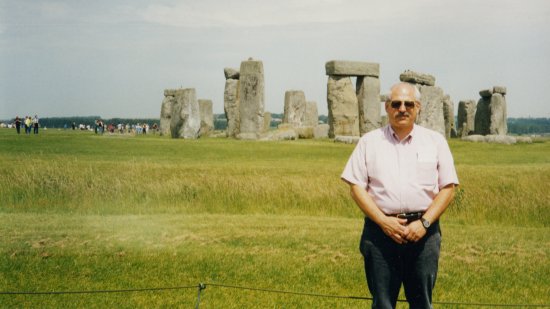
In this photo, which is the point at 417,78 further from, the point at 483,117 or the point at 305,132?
the point at 483,117

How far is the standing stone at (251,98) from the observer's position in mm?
29547

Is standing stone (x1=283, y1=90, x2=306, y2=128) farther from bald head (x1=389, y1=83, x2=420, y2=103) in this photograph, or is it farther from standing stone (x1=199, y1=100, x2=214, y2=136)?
bald head (x1=389, y1=83, x2=420, y2=103)

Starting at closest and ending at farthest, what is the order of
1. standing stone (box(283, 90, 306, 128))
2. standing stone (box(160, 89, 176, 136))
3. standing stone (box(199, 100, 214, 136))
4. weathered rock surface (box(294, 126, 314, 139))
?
weathered rock surface (box(294, 126, 314, 139)) < standing stone (box(199, 100, 214, 136)) < standing stone (box(283, 90, 306, 128)) < standing stone (box(160, 89, 176, 136))

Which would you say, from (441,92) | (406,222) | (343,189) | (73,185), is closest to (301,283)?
(406,222)

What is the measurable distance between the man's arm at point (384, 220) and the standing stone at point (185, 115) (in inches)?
953

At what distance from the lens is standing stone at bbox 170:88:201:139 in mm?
28359

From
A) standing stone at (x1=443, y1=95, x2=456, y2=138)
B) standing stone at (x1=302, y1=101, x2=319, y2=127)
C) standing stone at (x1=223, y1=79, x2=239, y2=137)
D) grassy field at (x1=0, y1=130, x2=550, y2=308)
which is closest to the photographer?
grassy field at (x1=0, y1=130, x2=550, y2=308)

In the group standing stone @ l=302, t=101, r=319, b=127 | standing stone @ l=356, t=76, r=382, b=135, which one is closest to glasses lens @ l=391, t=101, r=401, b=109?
standing stone @ l=356, t=76, r=382, b=135

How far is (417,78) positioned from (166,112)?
16.0 meters

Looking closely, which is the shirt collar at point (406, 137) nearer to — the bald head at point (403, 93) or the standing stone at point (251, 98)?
the bald head at point (403, 93)

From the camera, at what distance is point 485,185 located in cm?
1309

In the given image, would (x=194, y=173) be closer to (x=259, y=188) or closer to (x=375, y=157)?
(x=259, y=188)

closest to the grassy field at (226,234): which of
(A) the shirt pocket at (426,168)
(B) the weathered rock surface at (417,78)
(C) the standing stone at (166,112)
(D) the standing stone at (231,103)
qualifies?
(A) the shirt pocket at (426,168)

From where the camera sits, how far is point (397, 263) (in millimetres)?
4637
